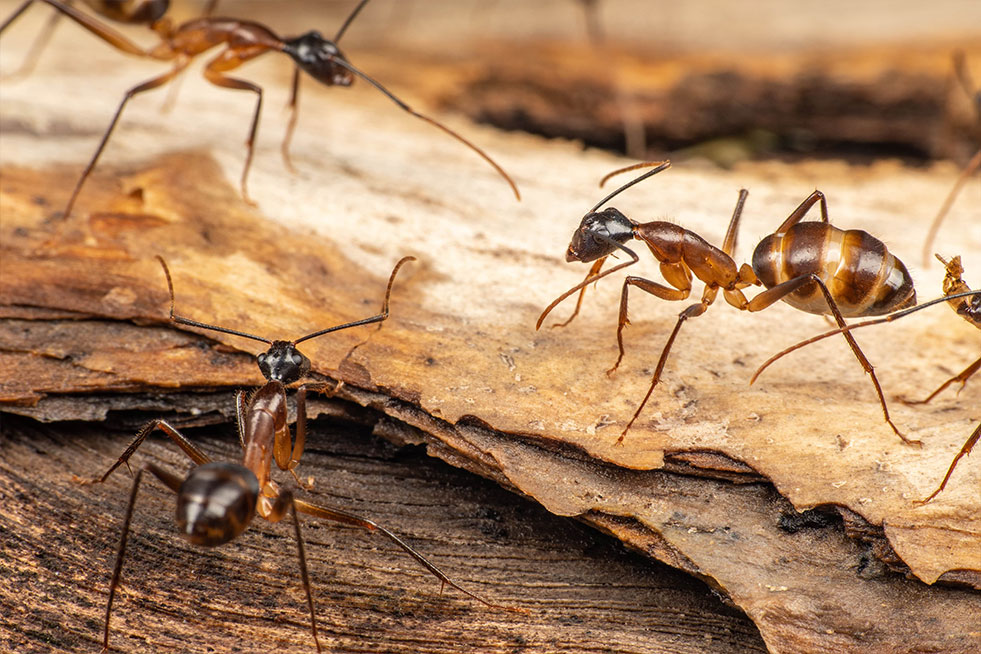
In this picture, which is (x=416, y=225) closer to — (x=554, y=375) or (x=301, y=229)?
(x=301, y=229)

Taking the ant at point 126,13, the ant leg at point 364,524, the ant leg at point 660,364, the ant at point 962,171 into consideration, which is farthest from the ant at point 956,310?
the ant at point 126,13

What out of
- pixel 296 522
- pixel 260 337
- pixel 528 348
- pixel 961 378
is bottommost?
pixel 296 522

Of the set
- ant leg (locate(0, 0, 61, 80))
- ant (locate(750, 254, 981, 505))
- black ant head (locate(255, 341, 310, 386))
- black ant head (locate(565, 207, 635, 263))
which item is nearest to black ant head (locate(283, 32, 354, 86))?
ant leg (locate(0, 0, 61, 80))

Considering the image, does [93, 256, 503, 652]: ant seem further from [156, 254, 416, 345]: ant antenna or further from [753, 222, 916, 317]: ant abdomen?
[753, 222, 916, 317]: ant abdomen

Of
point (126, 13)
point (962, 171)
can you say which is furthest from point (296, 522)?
point (962, 171)

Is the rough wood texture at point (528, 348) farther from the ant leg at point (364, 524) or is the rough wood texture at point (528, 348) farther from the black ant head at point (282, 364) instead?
the ant leg at point (364, 524)

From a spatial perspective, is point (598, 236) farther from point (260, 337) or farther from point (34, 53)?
point (34, 53)
